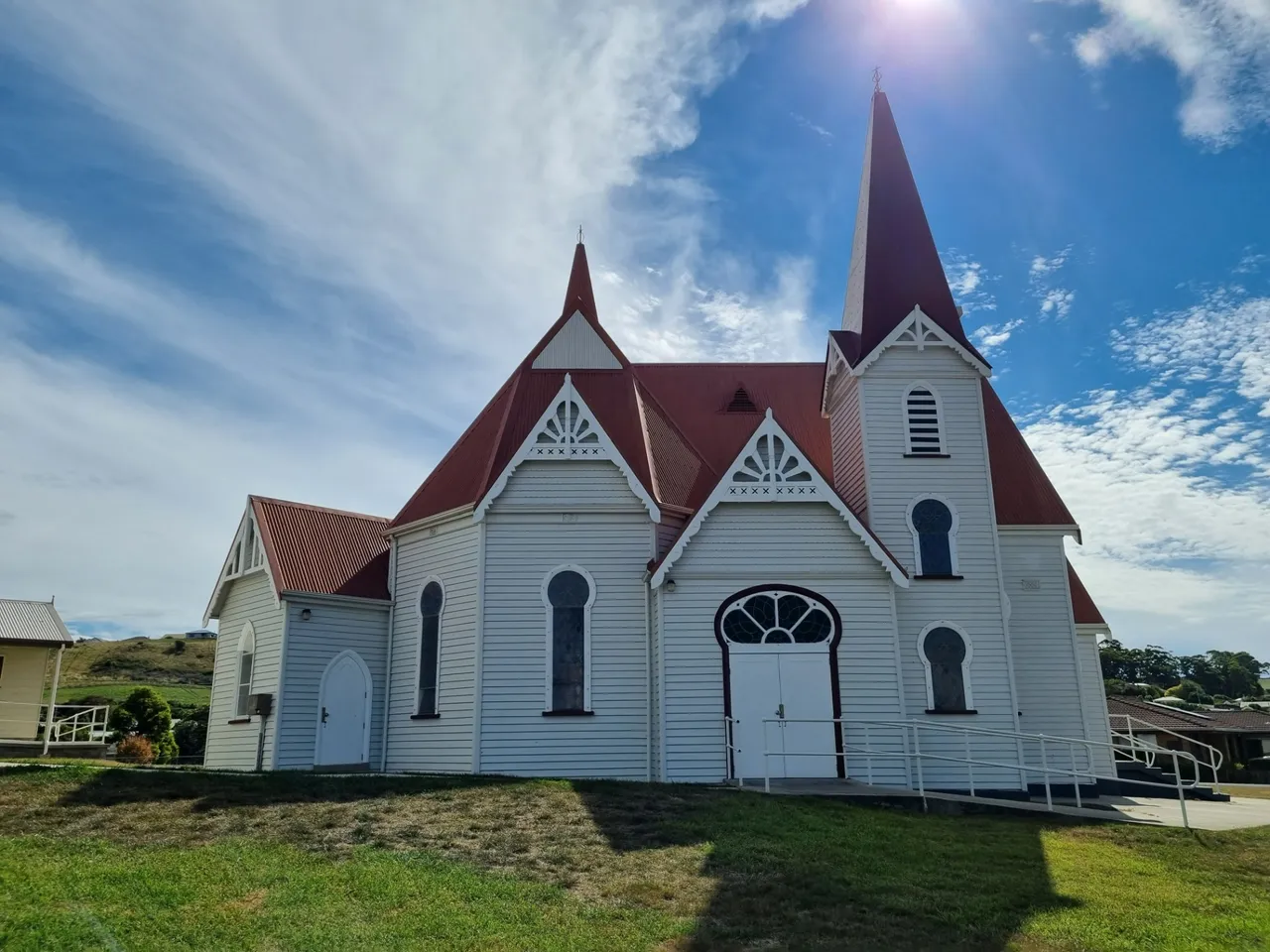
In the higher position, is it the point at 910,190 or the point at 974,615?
the point at 910,190

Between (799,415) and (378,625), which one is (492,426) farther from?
(799,415)

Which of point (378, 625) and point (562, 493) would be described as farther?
point (378, 625)

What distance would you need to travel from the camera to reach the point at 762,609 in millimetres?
19688

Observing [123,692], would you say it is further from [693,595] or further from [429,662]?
[693,595]

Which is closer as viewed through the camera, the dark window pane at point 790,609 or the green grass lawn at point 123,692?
the dark window pane at point 790,609

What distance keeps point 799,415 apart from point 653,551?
8528 mm

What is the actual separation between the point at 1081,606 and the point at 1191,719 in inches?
974

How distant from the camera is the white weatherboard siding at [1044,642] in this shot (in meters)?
22.7

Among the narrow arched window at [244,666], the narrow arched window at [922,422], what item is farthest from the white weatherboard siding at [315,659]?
the narrow arched window at [922,422]

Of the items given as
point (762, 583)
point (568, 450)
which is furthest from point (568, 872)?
point (568, 450)

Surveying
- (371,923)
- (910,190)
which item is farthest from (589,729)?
(910,190)

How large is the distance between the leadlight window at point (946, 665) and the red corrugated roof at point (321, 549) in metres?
12.6

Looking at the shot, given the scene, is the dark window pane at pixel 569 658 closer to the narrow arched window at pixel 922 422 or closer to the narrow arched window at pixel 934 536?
the narrow arched window at pixel 934 536

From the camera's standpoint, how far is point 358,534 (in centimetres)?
2520
